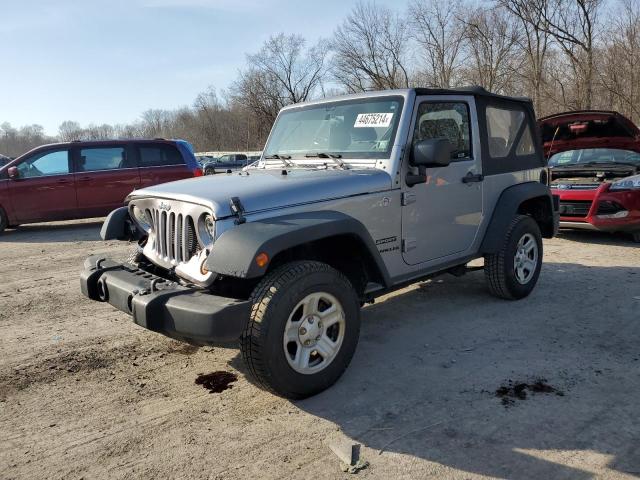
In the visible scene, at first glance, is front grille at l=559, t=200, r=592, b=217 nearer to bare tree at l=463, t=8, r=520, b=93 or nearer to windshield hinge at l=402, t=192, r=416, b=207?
windshield hinge at l=402, t=192, r=416, b=207

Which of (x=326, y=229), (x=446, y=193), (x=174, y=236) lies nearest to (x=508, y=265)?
(x=446, y=193)

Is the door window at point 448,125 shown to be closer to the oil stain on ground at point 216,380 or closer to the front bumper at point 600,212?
the oil stain on ground at point 216,380

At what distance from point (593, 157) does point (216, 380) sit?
8.06 meters

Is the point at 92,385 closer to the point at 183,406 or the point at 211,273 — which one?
the point at 183,406

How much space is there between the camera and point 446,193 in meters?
4.24

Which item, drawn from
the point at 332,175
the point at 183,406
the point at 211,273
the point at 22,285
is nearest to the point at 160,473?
the point at 183,406

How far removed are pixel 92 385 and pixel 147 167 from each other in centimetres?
824

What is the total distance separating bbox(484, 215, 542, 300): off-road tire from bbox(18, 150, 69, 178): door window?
8990 millimetres

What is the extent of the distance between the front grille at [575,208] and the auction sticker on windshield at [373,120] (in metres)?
5.09

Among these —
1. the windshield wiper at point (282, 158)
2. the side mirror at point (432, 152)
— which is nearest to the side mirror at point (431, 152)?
the side mirror at point (432, 152)

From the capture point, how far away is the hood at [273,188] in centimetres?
315

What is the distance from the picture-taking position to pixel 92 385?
3506 mm

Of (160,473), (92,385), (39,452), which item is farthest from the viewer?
(92,385)

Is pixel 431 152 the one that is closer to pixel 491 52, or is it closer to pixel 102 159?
pixel 102 159
